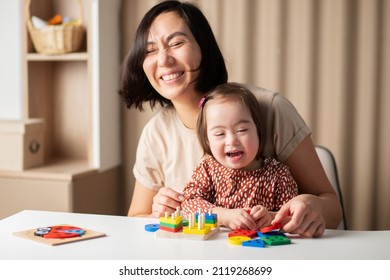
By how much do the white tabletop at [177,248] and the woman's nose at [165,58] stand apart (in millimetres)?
555

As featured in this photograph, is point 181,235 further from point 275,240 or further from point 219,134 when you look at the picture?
point 219,134

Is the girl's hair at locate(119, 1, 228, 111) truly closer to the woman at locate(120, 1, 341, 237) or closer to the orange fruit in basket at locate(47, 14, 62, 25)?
the woman at locate(120, 1, 341, 237)

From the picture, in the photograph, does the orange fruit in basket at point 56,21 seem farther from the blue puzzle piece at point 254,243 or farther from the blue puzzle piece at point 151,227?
the blue puzzle piece at point 254,243

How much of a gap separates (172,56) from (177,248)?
28.3 inches

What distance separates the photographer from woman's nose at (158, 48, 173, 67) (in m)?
→ 1.66

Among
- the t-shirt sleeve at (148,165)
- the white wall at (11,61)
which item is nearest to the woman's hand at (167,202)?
the t-shirt sleeve at (148,165)

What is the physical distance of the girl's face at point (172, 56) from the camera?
1.67 meters

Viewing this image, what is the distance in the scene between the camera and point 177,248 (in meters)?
1.11

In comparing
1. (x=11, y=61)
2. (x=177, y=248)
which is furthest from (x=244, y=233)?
(x=11, y=61)

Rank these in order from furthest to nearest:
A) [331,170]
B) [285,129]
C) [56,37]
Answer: [56,37]
[331,170]
[285,129]

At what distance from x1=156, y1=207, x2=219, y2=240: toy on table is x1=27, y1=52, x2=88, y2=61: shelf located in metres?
1.66

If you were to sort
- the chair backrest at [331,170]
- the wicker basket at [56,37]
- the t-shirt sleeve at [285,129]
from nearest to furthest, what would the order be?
the t-shirt sleeve at [285,129] → the chair backrest at [331,170] → the wicker basket at [56,37]

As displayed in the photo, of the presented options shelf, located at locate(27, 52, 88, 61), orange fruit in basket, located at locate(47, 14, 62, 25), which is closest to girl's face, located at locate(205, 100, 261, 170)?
shelf, located at locate(27, 52, 88, 61)
